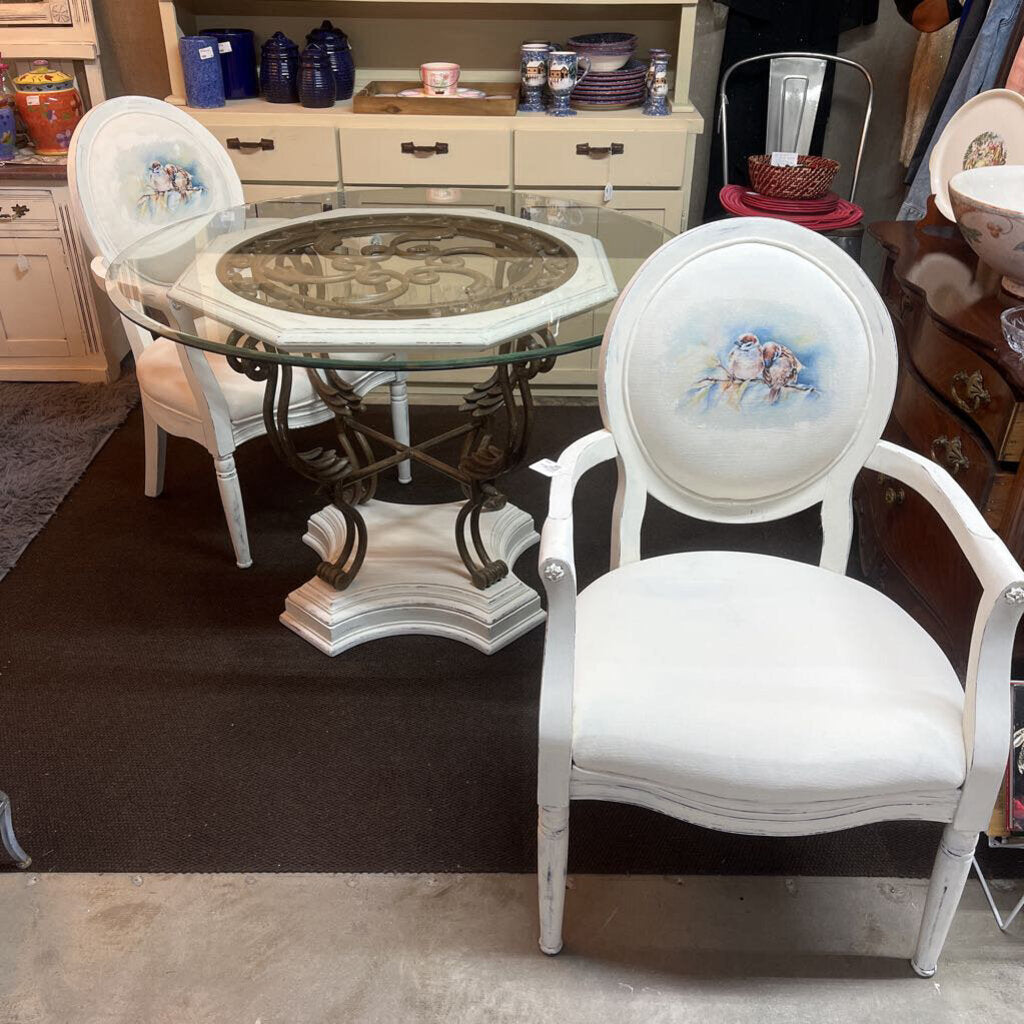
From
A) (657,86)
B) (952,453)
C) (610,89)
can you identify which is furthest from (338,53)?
(952,453)

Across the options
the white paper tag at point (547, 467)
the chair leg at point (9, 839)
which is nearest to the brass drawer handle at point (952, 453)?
the white paper tag at point (547, 467)

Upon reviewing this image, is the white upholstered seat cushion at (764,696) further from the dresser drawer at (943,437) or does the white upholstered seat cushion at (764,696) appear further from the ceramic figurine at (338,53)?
the ceramic figurine at (338,53)

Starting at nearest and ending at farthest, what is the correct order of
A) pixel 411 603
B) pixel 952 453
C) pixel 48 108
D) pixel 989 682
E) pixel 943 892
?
pixel 989 682 < pixel 943 892 < pixel 952 453 < pixel 411 603 < pixel 48 108

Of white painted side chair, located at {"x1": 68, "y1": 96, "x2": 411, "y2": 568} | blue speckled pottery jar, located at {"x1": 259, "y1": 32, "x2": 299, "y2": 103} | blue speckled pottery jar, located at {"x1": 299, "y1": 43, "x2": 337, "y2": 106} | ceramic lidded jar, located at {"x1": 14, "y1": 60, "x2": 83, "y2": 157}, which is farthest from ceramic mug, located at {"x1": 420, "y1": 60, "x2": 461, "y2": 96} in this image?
ceramic lidded jar, located at {"x1": 14, "y1": 60, "x2": 83, "y2": 157}

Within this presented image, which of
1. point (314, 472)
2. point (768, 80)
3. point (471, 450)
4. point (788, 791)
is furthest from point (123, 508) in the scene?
point (768, 80)

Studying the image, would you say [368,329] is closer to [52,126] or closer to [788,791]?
[788,791]

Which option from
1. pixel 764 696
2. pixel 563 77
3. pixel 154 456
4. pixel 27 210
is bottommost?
pixel 154 456

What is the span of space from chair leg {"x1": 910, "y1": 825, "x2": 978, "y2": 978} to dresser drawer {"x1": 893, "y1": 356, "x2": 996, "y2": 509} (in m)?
Answer: 0.58

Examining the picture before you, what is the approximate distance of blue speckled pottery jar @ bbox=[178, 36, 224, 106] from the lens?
2734mm

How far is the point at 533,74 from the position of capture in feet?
9.21

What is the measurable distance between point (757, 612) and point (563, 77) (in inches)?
78.2

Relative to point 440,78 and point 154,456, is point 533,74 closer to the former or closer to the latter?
point 440,78

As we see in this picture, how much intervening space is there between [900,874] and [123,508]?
2.00 m

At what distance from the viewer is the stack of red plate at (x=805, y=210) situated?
2.42m
